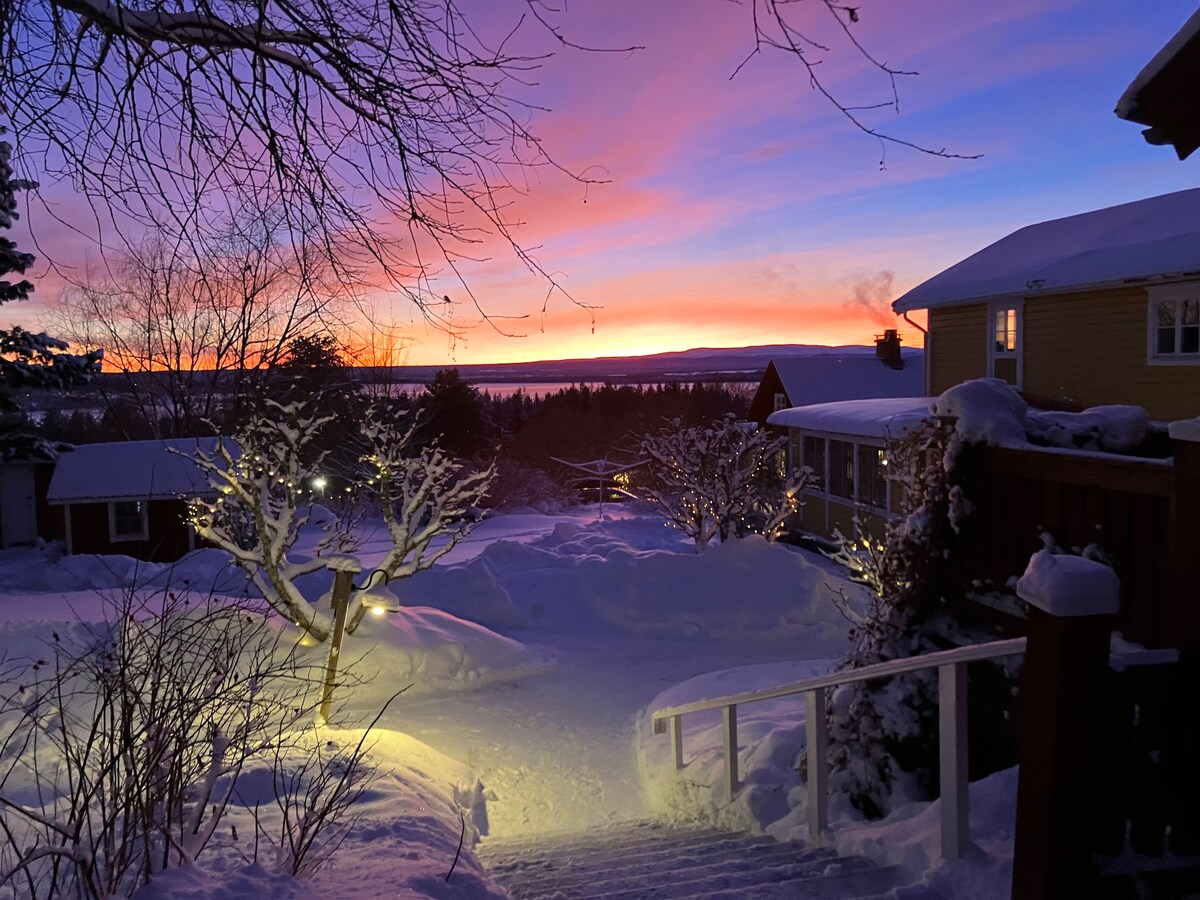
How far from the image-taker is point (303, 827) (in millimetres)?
3326

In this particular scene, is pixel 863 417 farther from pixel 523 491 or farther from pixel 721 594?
pixel 523 491

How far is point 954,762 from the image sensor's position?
9.91ft

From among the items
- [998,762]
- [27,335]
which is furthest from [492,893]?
[27,335]

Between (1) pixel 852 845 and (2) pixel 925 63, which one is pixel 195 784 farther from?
(2) pixel 925 63

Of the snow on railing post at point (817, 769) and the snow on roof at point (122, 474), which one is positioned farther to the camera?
the snow on roof at point (122, 474)

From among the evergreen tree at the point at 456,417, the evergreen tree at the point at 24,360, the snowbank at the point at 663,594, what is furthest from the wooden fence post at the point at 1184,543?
the evergreen tree at the point at 456,417

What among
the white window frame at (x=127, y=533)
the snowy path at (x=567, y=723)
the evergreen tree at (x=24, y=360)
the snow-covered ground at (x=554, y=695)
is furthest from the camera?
the white window frame at (x=127, y=533)

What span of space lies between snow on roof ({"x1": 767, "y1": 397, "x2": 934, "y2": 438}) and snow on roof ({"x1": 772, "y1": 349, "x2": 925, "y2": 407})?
5.04 m

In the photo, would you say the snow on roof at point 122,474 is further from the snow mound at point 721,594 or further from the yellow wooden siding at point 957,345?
the yellow wooden siding at point 957,345

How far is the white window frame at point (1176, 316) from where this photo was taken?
37.6ft

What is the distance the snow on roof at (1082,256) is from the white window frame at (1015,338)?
0.28 metres

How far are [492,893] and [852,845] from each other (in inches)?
65.9

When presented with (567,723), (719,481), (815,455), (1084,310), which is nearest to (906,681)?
(567,723)

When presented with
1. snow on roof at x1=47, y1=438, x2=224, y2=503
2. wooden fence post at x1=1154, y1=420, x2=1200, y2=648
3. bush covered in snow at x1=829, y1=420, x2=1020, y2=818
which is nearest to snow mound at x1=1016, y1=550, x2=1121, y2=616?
A: wooden fence post at x1=1154, y1=420, x2=1200, y2=648
